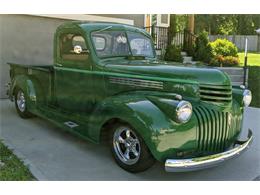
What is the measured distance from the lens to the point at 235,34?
25578 mm

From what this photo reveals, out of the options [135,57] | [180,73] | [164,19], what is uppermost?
[164,19]

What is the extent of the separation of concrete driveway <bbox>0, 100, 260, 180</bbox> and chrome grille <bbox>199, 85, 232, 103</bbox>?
0.94 meters

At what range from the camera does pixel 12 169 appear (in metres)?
3.74

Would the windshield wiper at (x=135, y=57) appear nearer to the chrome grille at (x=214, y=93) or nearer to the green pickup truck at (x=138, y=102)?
the green pickup truck at (x=138, y=102)

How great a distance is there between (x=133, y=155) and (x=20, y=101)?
350cm

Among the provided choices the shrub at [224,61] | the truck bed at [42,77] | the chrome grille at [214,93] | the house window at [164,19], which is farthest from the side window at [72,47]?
the house window at [164,19]

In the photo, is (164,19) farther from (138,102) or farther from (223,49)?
(138,102)

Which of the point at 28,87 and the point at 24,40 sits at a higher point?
the point at 24,40

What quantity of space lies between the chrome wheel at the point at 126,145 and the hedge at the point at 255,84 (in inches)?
225

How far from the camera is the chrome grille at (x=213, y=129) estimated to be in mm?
3457

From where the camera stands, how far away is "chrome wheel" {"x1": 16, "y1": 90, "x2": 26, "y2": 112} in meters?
6.19

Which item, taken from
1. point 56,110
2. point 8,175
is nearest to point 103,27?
point 56,110

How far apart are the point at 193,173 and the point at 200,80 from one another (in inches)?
45.7

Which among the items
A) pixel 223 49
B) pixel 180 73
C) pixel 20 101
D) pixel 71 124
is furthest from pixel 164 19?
pixel 180 73
